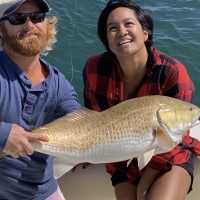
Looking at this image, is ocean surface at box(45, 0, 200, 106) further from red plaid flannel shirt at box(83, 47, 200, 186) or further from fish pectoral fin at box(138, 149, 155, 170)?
fish pectoral fin at box(138, 149, 155, 170)

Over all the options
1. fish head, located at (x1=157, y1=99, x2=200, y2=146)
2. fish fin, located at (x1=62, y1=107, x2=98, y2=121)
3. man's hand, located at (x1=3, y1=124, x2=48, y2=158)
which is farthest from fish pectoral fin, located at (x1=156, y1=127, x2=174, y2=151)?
man's hand, located at (x1=3, y1=124, x2=48, y2=158)

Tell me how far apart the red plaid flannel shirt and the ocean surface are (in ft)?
8.47

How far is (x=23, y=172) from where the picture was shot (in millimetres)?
2916

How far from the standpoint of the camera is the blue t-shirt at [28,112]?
9.05 feet

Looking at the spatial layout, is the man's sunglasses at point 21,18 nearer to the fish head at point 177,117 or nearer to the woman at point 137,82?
the woman at point 137,82

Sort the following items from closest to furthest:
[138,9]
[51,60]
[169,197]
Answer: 1. [169,197]
2. [138,9]
3. [51,60]

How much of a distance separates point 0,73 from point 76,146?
0.65 meters

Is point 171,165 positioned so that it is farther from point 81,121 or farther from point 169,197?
point 81,121

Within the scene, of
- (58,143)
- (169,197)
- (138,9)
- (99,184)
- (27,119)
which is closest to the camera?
(58,143)

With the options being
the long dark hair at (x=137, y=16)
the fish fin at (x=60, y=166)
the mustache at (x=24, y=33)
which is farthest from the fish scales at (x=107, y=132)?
the long dark hair at (x=137, y=16)

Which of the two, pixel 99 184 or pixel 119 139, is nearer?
pixel 119 139

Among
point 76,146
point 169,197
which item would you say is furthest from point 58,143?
point 169,197

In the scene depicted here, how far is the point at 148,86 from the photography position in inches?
125

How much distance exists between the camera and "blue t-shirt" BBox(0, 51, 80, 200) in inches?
109
